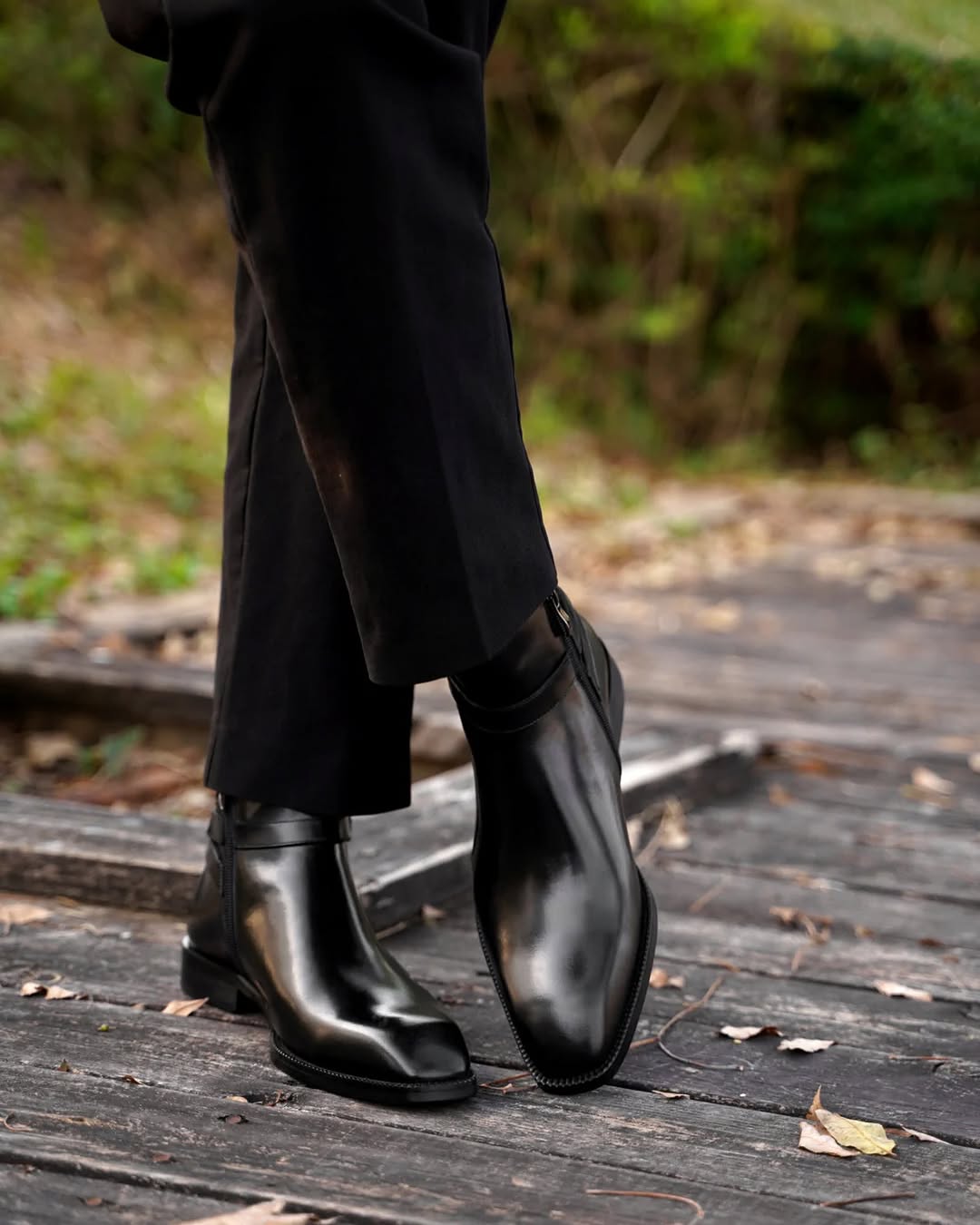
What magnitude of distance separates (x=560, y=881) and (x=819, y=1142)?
255 mm

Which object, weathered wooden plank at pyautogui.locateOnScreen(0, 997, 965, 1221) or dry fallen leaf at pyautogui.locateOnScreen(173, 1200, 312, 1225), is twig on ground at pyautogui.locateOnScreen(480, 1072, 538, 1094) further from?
dry fallen leaf at pyautogui.locateOnScreen(173, 1200, 312, 1225)

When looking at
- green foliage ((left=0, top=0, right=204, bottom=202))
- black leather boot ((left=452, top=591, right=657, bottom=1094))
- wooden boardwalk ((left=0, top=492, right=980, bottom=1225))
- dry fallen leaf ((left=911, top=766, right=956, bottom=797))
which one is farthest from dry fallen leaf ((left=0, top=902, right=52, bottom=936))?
green foliage ((left=0, top=0, right=204, bottom=202))

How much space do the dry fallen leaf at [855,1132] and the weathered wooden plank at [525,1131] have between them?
0.02 m

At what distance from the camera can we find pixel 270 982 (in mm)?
1148

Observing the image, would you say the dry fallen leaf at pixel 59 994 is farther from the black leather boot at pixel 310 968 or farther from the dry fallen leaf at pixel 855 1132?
the dry fallen leaf at pixel 855 1132

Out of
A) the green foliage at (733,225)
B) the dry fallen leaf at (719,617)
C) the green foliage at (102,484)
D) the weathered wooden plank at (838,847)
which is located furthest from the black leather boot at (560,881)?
the green foliage at (733,225)

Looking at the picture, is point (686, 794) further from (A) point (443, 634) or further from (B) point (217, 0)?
(B) point (217, 0)

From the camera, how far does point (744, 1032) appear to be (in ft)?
4.04

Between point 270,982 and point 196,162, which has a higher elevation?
point 196,162

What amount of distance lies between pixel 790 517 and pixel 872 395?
315 cm

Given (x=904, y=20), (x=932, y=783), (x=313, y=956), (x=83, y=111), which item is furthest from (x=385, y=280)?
(x=904, y=20)

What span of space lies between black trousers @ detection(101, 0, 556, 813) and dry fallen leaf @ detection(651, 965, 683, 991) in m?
0.45

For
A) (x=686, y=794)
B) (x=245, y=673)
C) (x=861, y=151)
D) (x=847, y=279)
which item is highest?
(x=861, y=151)

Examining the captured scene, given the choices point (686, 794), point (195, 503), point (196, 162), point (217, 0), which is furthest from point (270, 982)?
point (196, 162)
